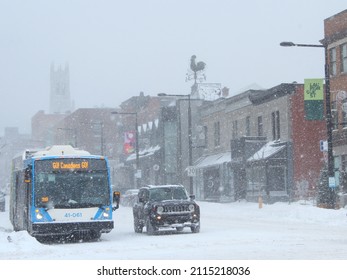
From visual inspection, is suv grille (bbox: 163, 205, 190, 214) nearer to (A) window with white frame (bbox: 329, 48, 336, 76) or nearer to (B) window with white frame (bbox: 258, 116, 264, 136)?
(A) window with white frame (bbox: 329, 48, 336, 76)

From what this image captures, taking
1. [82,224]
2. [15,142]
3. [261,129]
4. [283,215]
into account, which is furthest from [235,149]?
[15,142]

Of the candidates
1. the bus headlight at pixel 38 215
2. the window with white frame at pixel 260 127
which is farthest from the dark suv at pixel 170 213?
the window with white frame at pixel 260 127

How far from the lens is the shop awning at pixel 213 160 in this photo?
5551cm

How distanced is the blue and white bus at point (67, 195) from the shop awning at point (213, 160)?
32517 millimetres

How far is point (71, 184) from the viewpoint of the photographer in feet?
70.2

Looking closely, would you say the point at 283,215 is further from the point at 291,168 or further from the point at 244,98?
the point at 244,98

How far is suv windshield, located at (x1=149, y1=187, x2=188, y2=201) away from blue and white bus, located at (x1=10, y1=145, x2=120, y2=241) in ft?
7.73

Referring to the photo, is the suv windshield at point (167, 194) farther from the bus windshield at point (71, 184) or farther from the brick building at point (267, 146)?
the brick building at point (267, 146)

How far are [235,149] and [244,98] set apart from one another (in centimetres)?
451

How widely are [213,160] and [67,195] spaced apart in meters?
38.0

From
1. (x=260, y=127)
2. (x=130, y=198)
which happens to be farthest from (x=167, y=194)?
(x=260, y=127)

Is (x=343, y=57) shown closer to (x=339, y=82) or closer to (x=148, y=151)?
(x=339, y=82)

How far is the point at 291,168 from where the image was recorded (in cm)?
4781

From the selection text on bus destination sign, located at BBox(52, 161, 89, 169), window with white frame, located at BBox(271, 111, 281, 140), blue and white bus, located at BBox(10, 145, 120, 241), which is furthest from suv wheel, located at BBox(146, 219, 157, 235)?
window with white frame, located at BBox(271, 111, 281, 140)
